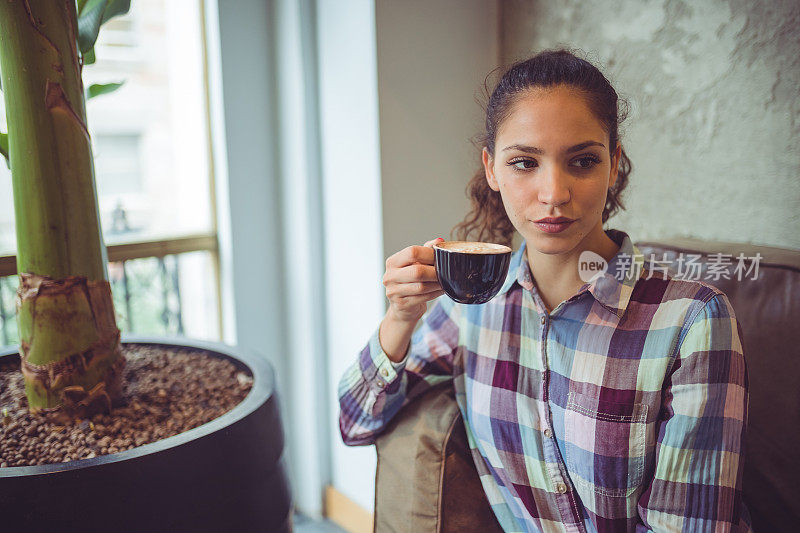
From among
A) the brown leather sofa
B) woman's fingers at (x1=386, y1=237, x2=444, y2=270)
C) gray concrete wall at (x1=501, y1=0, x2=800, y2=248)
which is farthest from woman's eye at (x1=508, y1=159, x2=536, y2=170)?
gray concrete wall at (x1=501, y1=0, x2=800, y2=248)

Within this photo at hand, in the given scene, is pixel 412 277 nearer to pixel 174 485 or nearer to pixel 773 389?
pixel 174 485

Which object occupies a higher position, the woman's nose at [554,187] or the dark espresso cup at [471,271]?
the woman's nose at [554,187]

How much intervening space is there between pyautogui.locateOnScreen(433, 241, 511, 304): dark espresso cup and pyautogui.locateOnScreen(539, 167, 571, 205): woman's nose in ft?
0.42

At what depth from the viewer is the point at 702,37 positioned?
1.51m

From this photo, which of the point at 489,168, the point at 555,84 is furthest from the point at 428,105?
the point at 555,84

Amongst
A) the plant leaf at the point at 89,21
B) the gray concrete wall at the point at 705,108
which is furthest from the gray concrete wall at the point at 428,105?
the plant leaf at the point at 89,21

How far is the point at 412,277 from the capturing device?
0.99m

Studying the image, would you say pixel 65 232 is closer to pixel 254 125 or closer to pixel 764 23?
pixel 254 125

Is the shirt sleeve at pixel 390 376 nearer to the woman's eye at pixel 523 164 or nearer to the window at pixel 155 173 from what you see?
the woman's eye at pixel 523 164

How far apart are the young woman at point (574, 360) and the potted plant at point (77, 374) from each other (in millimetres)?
294

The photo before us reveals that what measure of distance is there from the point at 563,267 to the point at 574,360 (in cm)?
18

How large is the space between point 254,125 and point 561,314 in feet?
4.46

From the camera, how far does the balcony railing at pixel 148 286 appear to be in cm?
191

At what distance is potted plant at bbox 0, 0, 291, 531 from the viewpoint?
0.84 meters
